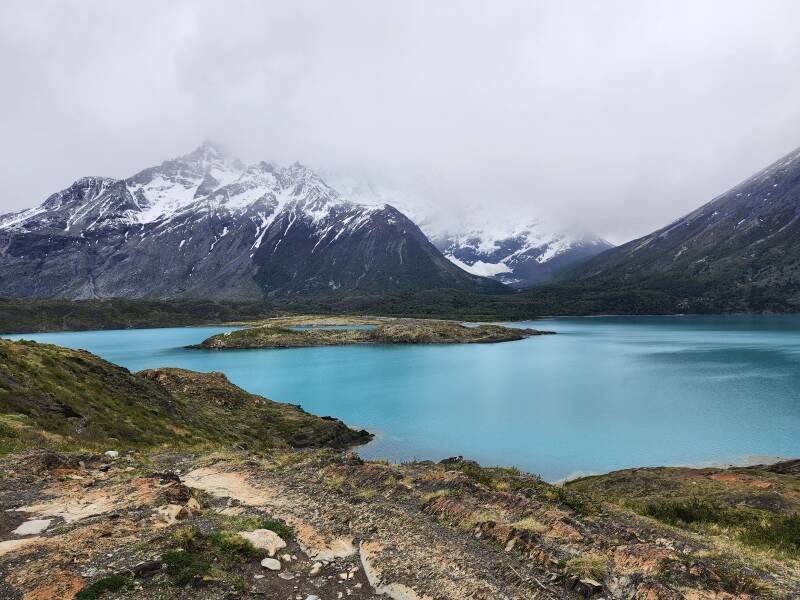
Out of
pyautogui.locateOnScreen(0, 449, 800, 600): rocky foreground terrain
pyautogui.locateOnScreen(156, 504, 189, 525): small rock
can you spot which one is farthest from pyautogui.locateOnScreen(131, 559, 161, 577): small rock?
pyautogui.locateOnScreen(156, 504, 189, 525): small rock

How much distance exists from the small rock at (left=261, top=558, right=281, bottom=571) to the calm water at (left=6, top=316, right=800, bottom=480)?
1310 inches

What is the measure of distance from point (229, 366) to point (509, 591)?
12431 centimetres

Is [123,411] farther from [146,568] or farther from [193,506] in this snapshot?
[146,568]

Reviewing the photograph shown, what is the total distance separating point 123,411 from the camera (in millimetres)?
33469

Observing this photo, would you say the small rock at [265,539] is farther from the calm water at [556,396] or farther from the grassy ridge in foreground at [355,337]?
the grassy ridge in foreground at [355,337]

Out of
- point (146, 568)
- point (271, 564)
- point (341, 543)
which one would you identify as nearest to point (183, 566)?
point (146, 568)

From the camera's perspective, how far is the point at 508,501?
15.1m

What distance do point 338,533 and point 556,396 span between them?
67.2 m

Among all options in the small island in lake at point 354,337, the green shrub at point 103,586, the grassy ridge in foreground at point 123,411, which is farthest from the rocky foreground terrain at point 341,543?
the small island in lake at point 354,337

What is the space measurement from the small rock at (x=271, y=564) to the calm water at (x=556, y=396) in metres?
33.3

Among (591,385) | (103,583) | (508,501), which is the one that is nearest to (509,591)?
(508,501)

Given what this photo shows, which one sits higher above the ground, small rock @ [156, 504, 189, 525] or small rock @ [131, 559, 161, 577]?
small rock @ [131, 559, 161, 577]

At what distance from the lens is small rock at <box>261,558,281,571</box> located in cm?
1046

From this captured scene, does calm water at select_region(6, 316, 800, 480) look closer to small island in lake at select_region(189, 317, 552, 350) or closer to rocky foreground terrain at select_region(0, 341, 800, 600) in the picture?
small island in lake at select_region(189, 317, 552, 350)
